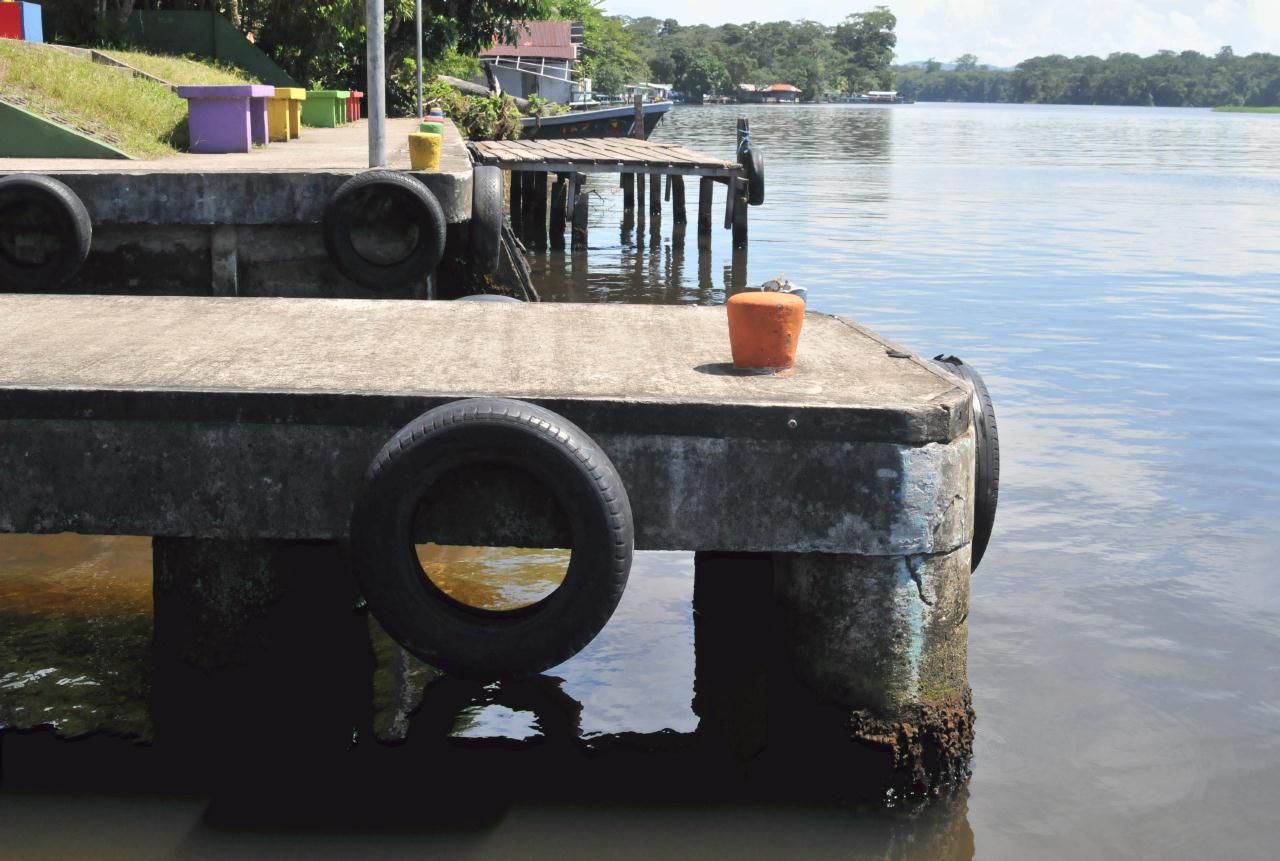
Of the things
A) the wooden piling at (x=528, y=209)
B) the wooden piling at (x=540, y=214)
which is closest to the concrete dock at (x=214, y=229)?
the wooden piling at (x=540, y=214)

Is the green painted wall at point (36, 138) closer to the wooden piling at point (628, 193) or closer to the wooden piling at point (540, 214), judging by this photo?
the wooden piling at point (540, 214)

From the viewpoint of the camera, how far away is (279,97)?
52.6 ft

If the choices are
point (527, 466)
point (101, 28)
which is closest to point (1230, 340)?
point (527, 466)

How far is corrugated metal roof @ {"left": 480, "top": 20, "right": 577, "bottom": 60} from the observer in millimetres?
74250

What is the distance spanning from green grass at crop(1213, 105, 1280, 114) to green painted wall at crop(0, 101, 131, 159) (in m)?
173

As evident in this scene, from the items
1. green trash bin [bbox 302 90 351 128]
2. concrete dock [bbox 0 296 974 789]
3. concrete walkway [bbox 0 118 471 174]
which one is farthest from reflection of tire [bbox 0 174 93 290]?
green trash bin [bbox 302 90 351 128]

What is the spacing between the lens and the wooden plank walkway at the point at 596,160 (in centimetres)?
2181

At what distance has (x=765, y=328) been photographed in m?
5.31

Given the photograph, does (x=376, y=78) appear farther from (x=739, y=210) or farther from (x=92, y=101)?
(x=739, y=210)

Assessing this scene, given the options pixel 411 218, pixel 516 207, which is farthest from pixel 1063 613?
pixel 516 207

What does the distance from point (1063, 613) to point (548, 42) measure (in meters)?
71.2

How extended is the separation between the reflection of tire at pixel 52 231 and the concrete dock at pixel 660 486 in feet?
13.0

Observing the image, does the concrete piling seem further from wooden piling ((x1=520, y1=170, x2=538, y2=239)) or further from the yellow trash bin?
the yellow trash bin

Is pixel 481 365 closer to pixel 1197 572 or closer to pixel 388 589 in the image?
pixel 388 589
